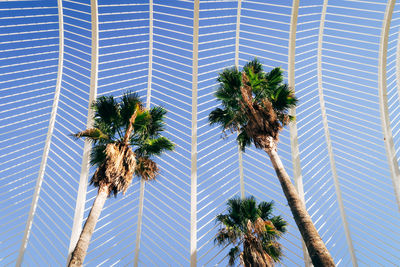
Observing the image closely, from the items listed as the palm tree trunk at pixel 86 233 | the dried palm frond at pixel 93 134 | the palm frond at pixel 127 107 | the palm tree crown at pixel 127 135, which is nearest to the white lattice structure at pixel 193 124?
the palm tree crown at pixel 127 135

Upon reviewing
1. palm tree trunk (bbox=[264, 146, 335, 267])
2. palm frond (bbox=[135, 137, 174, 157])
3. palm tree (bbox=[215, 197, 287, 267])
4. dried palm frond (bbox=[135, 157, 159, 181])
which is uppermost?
palm tree trunk (bbox=[264, 146, 335, 267])

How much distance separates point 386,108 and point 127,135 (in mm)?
13882

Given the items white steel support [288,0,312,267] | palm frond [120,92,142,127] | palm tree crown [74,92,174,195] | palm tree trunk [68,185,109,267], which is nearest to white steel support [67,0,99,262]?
palm tree crown [74,92,174,195]

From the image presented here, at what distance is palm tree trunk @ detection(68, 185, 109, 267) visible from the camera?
677 cm

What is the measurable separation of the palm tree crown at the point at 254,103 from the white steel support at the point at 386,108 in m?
6.51

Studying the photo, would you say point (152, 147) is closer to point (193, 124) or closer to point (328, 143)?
point (193, 124)

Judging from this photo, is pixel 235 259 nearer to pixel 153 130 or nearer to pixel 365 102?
pixel 153 130

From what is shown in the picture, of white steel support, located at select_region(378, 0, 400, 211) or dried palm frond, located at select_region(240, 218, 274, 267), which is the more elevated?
white steel support, located at select_region(378, 0, 400, 211)

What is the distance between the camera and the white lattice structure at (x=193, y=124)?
1421 centimetres

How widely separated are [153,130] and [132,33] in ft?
19.5

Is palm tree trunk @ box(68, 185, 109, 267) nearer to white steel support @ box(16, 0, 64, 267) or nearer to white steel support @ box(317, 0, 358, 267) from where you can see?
white steel support @ box(16, 0, 64, 267)

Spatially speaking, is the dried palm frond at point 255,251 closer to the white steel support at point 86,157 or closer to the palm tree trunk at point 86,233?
the palm tree trunk at point 86,233

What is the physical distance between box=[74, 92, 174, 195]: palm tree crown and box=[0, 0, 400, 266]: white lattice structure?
4.57 m

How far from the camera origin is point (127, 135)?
1036cm
